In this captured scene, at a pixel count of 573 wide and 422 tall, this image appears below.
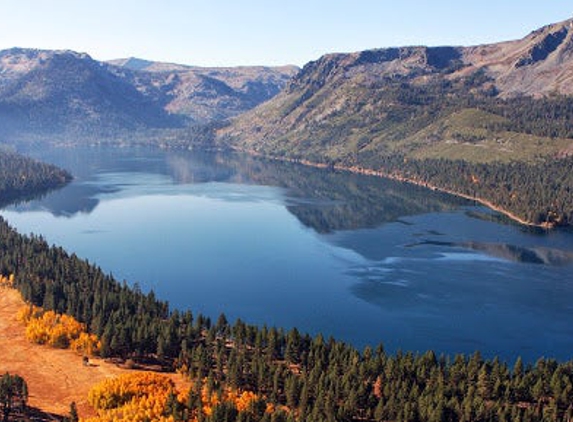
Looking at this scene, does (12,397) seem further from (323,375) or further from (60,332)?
(323,375)

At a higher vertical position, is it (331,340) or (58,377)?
(331,340)

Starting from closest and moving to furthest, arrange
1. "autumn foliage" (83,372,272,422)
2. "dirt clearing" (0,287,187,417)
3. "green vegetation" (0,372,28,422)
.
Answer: "autumn foliage" (83,372,272,422) → "green vegetation" (0,372,28,422) → "dirt clearing" (0,287,187,417)

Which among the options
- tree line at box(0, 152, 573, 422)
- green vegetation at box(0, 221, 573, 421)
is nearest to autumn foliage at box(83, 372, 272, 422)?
tree line at box(0, 152, 573, 422)

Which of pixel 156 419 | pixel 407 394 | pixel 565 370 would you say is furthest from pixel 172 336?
Result: pixel 565 370

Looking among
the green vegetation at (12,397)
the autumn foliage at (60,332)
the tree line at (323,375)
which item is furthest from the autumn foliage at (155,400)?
the autumn foliage at (60,332)

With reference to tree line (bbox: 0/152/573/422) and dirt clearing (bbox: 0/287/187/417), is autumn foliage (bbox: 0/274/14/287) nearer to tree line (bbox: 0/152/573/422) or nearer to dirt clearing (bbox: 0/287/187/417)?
dirt clearing (bbox: 0/287/187/417)

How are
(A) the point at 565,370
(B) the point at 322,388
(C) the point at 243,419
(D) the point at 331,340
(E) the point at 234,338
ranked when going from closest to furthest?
(C) the point at 243,419 < (B) the point at 322,388 < (A) the point at 565,370 < (D) the point at 331,340 < (E) the point at 234,338

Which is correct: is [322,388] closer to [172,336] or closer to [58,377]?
[172,336]

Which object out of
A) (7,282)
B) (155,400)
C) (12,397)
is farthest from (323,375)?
(7,282)

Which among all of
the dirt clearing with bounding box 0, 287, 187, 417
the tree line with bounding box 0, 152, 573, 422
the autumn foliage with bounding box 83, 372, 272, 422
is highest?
the tree line with bounding box 0, 152, 573, 422
